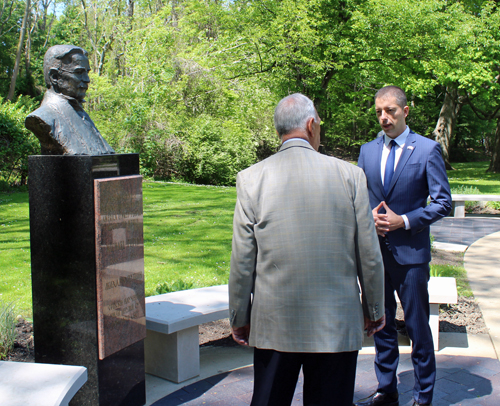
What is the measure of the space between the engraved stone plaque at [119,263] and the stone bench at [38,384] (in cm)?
72

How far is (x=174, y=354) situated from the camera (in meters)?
3.98

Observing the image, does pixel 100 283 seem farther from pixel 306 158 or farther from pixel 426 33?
pixel 426 33

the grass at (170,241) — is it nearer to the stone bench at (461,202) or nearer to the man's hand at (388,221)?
the man's hand at (388,221)

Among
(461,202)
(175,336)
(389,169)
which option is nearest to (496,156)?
(461,202)

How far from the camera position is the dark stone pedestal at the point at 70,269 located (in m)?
3.28

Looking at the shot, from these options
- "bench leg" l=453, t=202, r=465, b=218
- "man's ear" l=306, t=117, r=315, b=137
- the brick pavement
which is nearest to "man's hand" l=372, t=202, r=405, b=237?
"man's ear" l=306, t=117, r=315, b=137

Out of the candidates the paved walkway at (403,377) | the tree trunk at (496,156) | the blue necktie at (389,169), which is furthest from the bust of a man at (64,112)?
the tree trunk at (496,156)

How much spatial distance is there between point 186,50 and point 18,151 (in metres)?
10.8

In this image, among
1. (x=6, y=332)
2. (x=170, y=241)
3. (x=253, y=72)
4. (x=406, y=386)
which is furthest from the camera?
(x=253, y=72)

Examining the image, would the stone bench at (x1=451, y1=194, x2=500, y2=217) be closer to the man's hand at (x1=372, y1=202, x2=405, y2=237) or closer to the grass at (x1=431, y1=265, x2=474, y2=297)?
the grass at (x1=431, y1=265, x2=474, y2=297)

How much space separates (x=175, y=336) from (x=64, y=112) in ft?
6.26

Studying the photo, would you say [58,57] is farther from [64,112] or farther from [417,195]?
[417,195]

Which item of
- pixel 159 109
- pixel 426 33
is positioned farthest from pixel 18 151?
pixel 426 33

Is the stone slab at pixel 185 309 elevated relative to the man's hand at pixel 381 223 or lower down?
lower down
